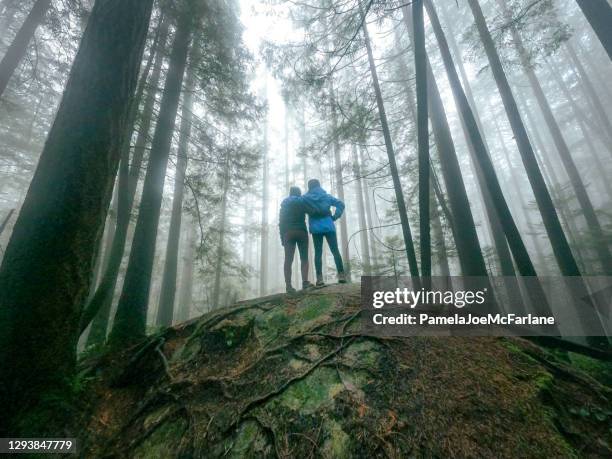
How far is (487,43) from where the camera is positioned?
671 cm

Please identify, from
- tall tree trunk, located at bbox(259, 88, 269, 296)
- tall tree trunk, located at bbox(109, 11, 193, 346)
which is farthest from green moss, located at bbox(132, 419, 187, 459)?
tall tree trunk, located at bbox(259, 88, 269, 296)

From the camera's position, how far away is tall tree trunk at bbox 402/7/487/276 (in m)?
5.24

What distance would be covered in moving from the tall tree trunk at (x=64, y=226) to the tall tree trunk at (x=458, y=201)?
6229 millimetres

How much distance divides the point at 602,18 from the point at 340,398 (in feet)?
23.8

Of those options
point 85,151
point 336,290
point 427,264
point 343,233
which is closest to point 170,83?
point 85,151

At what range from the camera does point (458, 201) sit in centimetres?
589

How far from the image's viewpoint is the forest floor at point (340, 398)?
199cm

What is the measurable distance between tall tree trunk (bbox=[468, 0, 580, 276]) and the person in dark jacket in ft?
17.4

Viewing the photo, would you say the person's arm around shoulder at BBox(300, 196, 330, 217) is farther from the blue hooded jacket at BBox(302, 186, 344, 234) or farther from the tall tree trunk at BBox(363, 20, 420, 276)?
the tall tree trunk at BBox(363, 20, 420, 276)

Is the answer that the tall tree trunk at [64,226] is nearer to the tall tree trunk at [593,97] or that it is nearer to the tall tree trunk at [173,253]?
the tall tree trunk at [173,253]

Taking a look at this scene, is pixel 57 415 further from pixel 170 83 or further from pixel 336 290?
pixel 170 83

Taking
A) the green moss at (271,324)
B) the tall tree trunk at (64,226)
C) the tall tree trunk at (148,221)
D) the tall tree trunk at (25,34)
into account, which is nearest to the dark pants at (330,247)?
the green moss at (271,324)

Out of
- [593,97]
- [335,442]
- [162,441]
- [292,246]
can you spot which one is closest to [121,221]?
[292,246]

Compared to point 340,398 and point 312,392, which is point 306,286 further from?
point 340,398
